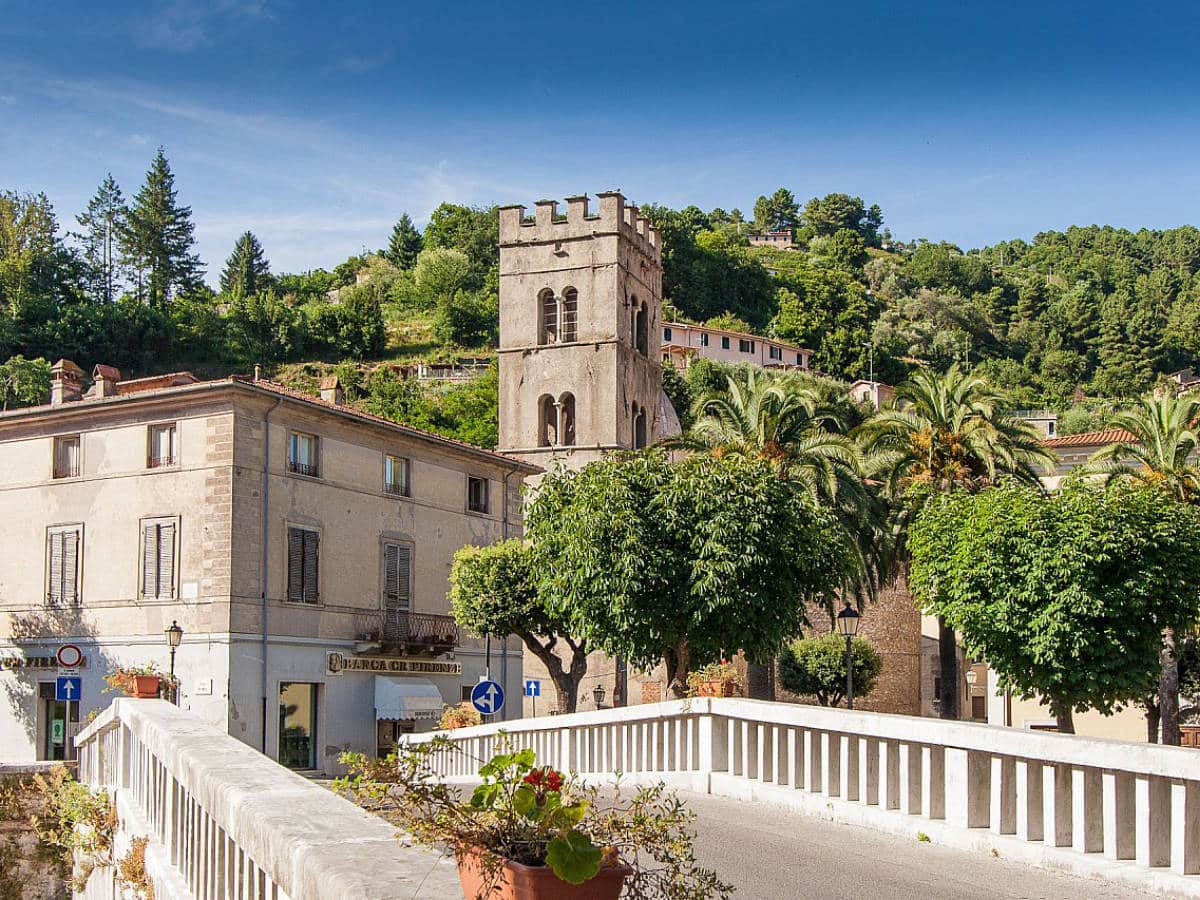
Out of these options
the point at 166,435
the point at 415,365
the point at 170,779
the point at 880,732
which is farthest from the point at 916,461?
the point at 415,365

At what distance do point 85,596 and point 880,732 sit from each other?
1439 inches

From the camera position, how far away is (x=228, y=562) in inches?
1591

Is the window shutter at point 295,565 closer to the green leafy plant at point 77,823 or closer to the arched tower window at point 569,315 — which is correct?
the green leafy plant at point 77,823

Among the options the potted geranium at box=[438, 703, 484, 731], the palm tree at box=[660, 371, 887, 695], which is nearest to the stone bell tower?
the palm tree at box=[660, 371, 887, 695]

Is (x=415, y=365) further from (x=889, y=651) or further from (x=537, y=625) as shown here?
(x=537, y=625)

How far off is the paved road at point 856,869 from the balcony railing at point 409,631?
3381 centimetres

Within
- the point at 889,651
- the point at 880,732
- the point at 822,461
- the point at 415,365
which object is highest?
the point at 415,365

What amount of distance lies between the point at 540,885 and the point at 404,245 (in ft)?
577

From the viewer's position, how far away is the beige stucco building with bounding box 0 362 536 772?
40.8 meters

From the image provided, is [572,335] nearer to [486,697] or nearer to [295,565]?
[295,565]

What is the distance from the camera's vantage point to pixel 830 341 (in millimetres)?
153625

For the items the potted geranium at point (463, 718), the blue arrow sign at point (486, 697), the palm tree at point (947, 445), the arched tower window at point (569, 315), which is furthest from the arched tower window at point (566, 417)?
the blue arrow sign at point (486, 697)

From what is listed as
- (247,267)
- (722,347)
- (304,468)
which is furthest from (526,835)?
(247,267)

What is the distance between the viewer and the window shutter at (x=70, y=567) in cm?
4378
